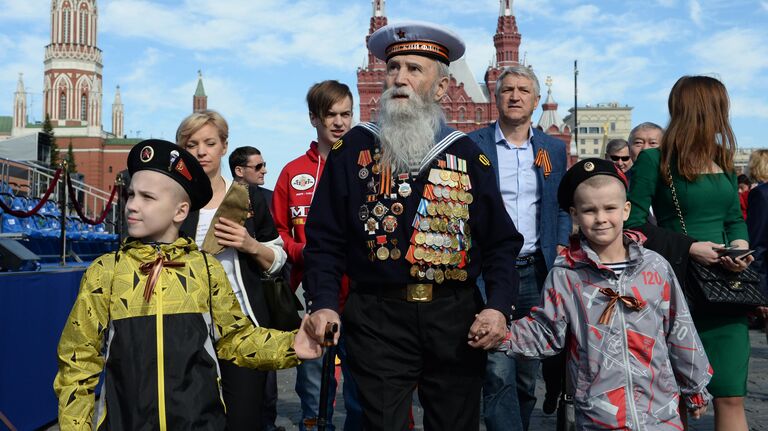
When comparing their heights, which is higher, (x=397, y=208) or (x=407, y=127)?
(x=407, y=127)

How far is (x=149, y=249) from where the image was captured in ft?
10.0

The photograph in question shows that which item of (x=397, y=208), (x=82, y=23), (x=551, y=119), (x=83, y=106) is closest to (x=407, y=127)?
(x=397, y=208)

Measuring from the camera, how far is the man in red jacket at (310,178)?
16.8 feet

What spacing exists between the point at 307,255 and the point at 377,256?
319 millimetres

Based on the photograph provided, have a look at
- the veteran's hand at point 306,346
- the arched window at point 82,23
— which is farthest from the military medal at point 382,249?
the arched window at point 82,23

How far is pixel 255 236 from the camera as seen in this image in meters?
4.38

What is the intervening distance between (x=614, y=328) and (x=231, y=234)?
185 centimetres

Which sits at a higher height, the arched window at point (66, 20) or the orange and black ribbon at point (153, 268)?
the arched window at point (66, 20)

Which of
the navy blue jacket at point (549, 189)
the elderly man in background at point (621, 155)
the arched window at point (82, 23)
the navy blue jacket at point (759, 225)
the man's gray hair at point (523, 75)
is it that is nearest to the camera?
the navy blue jacket at point (759, 225)

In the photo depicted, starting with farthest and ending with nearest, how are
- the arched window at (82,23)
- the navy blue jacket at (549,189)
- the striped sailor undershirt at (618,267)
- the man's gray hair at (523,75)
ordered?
the arched window at (82,23) → the man's gray hair at (523,75) → the navy blue jacket at (549,189) → the striped sailor undershirt at (618,267)

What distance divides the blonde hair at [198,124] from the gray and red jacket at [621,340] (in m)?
1.95

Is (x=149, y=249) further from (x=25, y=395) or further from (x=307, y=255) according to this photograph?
(x=25, y=395)

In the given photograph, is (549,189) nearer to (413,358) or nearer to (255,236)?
(255,236)

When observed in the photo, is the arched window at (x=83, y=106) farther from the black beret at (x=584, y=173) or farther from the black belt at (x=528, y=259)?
the black beret at (x=584, y=173)
